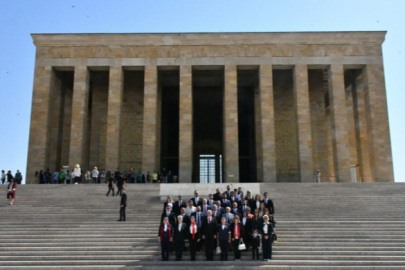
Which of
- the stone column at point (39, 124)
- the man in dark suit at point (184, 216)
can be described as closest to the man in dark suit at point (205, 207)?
the man in dark suit at point (184, 216)

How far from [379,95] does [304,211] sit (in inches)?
663

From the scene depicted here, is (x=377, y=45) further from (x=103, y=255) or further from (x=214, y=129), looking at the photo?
(x=103, y=255)

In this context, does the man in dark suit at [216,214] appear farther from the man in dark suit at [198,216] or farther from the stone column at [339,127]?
the stone column at [339,127]

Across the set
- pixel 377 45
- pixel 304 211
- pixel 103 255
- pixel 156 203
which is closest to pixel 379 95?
pixel 377 45

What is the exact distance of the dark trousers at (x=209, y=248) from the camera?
37.8 feet

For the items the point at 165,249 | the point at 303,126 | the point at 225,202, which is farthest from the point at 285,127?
the point at 165,249

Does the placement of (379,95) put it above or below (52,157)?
above

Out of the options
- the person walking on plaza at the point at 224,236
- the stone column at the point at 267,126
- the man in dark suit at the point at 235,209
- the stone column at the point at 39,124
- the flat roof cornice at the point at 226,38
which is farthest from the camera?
the flat roof cornice at the point at 226,38

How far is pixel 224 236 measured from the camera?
11336 millimetres

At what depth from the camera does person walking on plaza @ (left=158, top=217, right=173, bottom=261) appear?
11.4 meters

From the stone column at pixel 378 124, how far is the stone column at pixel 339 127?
1.70m

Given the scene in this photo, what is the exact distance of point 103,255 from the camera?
12133 mm

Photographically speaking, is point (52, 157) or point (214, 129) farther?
point (214, 129)

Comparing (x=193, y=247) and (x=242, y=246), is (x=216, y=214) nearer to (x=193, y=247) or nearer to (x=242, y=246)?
(x=193, y=247)
